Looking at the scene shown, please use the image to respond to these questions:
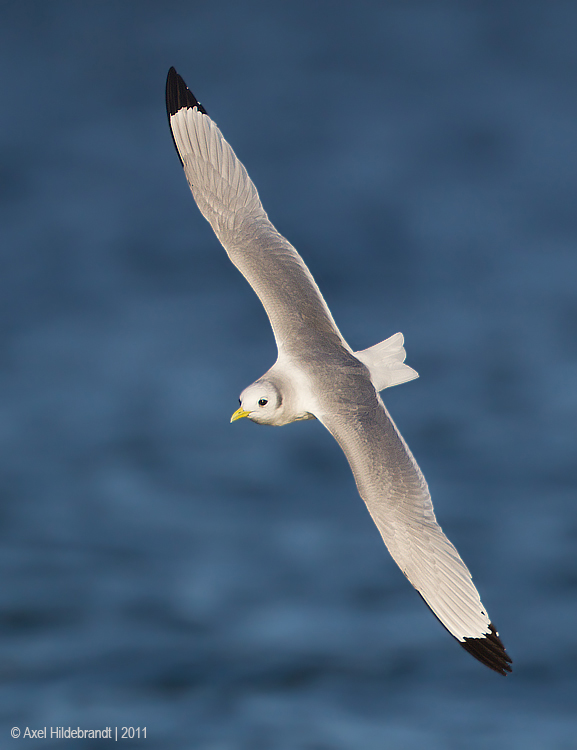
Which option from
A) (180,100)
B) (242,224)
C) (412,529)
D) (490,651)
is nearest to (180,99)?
(180,100)

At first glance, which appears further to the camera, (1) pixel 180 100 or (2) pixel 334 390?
(1) pixel 180 100

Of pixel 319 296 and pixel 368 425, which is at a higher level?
pixel 319 296

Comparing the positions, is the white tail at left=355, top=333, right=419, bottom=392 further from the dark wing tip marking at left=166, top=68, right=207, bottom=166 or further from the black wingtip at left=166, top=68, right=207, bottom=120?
the black wingtip at left=166, top=68, right=207, bottom=120

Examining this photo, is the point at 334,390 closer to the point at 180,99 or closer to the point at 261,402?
the point at 261,402

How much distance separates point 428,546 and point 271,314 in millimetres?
2950

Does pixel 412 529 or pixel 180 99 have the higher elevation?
pixel 180 99

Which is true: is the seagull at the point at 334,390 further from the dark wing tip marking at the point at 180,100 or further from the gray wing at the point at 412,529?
the dark wing tip marking at the point at 180,100

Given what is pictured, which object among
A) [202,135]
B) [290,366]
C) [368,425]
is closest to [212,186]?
[202,135]

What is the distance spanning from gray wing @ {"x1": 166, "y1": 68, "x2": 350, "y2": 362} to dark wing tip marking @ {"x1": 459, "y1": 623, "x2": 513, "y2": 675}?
10.6 ft

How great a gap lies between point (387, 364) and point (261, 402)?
6.26 ft

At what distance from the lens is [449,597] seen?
30.2 feet

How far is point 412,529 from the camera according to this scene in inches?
368

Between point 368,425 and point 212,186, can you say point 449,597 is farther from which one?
point 212,186

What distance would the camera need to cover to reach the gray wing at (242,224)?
33.9ft
